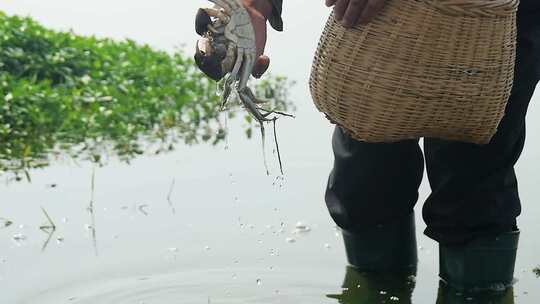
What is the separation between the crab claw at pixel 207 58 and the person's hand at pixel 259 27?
105mm

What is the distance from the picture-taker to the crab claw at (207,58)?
3012 millimetres

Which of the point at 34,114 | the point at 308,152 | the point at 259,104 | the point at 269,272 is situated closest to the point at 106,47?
the point at 34,114

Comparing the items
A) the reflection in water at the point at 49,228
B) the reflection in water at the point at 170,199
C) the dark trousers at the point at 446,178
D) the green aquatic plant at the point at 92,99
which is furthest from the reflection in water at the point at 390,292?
the green aquatic plant at the point at 92,99

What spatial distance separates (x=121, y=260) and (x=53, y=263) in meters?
0.27

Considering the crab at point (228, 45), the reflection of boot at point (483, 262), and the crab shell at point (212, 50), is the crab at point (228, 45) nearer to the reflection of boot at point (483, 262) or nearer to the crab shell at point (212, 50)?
the crab shell at point (212, 50)

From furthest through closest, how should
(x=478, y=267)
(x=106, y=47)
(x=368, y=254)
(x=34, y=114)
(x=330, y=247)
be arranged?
(x=106, y=47), (x=34, y=114), (x=330, y=247), (x=368, y=254), (x=478, y=267)

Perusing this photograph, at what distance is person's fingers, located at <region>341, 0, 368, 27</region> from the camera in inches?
113

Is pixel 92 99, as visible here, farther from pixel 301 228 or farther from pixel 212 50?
pixel 212 50

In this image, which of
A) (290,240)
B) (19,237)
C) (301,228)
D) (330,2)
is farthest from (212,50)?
(19,237)

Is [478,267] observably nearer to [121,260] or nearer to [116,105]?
[121,260]

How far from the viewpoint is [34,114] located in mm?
6918

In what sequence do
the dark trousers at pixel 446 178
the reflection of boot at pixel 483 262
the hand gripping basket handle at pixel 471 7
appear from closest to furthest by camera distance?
the hand gripping basket handle at pixel 471 7
the dark trousers at pixel 446 178
the reflection of boot at pixel 483 262

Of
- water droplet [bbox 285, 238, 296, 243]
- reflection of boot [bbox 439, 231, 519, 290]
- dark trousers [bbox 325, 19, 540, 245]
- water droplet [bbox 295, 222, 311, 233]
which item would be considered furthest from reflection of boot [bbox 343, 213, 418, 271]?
water droplet [bbox 295, 222, 311, 233]

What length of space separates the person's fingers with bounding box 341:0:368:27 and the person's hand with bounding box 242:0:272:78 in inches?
10.4
